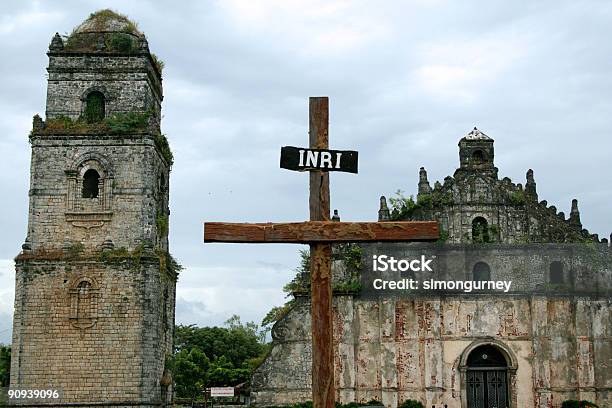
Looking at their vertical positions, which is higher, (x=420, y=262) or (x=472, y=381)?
(x=420, y=262)

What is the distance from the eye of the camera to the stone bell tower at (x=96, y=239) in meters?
29.6

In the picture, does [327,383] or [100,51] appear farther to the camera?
[100,51]

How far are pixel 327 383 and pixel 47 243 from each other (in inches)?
848

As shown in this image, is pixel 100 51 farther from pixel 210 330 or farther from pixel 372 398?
pixel 210 330

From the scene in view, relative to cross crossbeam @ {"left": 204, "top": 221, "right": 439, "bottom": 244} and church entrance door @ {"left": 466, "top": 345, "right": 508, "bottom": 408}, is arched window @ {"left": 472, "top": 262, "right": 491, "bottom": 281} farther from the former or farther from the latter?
cross crossbeam @ {"left": 204, "top": 221, "right": 439, "bottom": 244}

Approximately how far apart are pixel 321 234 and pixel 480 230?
70.4ft

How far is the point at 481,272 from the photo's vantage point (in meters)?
31.3

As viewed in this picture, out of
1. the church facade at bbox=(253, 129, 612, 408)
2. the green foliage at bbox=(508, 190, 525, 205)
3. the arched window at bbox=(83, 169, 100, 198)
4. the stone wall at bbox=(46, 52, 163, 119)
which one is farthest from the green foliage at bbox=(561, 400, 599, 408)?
the stone wall at bbox=(46, 52, 163, 119)

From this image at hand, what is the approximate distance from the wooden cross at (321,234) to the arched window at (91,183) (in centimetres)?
2111

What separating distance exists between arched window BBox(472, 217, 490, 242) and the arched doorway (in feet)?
11.2

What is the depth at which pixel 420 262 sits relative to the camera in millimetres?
30984

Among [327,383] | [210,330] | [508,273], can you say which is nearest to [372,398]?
[508,273]

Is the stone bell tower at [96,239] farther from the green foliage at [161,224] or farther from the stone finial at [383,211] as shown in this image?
the stone finial at [383,211]

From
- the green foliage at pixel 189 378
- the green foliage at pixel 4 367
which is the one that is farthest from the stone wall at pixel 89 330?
the green foliage at pixel 189 378
